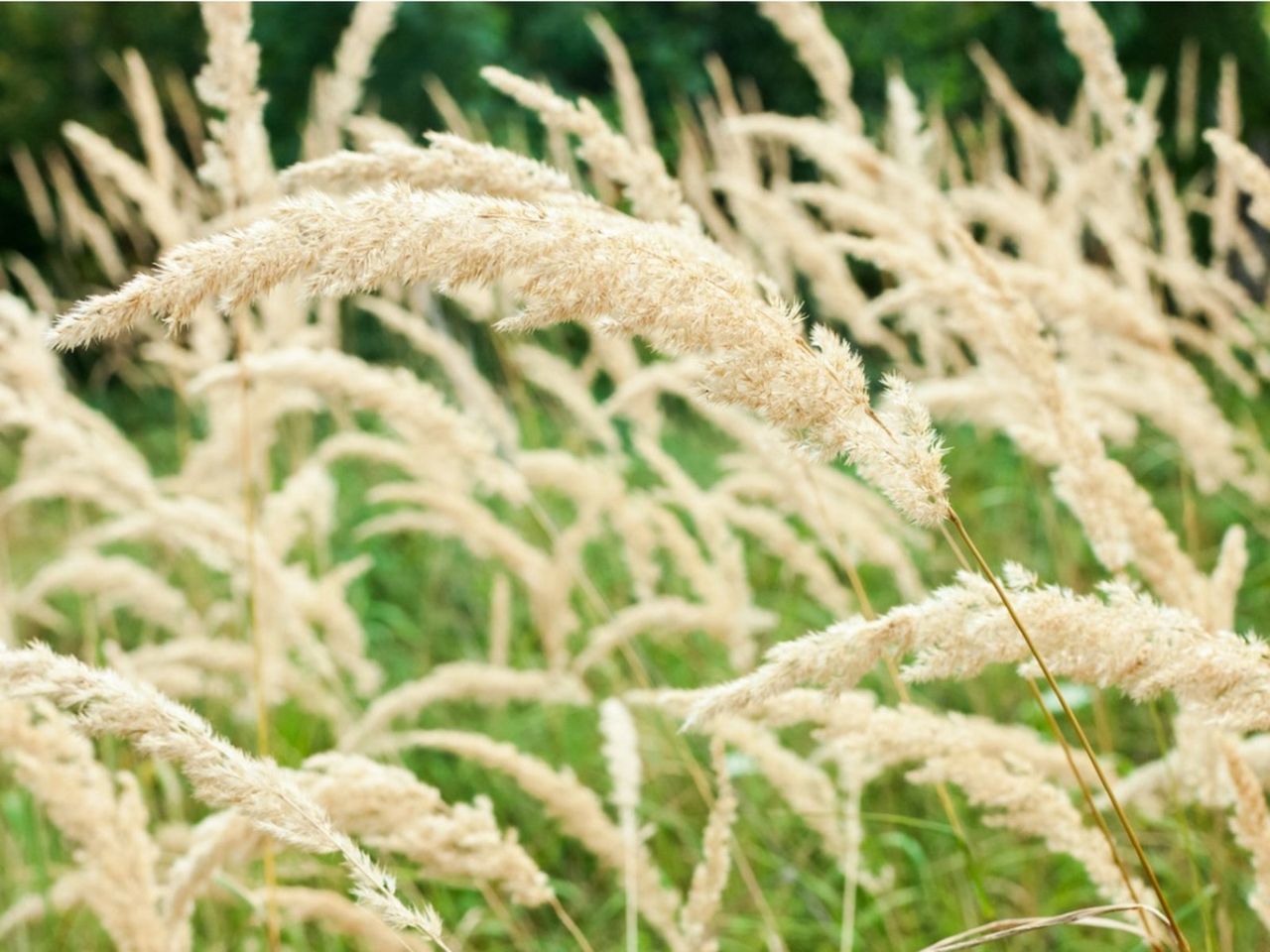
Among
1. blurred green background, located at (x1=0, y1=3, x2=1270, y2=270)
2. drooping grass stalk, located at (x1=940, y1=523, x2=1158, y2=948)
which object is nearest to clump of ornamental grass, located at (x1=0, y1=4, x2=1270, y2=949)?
drooping grass stalk, located at (x1=940, y1=523, x2=1158, y2=948)

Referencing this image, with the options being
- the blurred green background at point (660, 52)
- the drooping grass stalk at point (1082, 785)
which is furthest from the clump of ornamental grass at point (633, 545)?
the blurred green background at point (660, 52)

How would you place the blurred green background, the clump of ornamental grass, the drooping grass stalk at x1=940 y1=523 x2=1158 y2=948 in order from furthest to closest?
1. the blurred green background
2. the drooping grass stalk at x1=940 y1=523 x2=1158 y2=948
3. the clump of ornamental grass

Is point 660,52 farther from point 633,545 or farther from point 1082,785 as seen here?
point 1082,785

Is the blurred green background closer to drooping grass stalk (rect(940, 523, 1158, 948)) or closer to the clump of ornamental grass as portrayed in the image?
the clump of ornamental grass

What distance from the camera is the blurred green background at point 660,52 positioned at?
12.7 metres

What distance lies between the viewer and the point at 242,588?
2.80m

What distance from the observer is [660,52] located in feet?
44.9

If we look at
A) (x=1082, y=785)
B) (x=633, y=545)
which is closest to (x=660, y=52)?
(x=633, y=545)

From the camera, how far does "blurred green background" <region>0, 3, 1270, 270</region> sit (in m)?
12.7

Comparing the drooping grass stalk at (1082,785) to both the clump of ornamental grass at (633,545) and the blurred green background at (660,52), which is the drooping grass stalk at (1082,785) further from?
the blurred green background at (660,52)

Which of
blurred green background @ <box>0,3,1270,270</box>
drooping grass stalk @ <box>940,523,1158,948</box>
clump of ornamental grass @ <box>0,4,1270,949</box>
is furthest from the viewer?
blurred green background @ <box>0,3,1270,270</box>

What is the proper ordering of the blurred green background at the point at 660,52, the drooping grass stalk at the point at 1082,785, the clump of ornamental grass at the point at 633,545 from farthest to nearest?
the blurred green background at the point at 660,52
the drooping grass stalk at the point at 1082,785
the clump of ornamental grass at the point at 633,545

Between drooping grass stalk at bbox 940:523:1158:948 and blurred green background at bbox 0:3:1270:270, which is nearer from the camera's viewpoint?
drooping grass stalk at bbox 940:523:1158:948

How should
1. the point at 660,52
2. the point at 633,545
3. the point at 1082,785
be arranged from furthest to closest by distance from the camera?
the point at 660,52 < the point at 633,545 < the point at 1082,785
